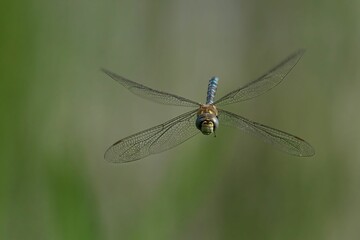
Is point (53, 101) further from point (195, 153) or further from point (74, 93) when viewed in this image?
point (195, 153)

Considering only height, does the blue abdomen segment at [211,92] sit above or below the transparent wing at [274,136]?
above

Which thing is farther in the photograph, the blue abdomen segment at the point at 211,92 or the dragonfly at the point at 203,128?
the blue abdomen segment at the point at 211,92

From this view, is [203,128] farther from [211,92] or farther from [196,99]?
[196,99]

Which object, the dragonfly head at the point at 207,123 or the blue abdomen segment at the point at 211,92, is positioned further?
the blue abdomen segment at the point at 211,92

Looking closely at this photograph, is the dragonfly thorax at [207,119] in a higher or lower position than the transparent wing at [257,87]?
lower

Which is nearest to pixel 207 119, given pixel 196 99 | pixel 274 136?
pixel 274 136

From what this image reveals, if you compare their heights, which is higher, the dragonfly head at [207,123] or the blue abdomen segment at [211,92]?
the blue abdomen segment at [211,92]

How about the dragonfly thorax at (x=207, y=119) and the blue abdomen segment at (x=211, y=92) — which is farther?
the blue abdomen segment at (x=211, y=92)
